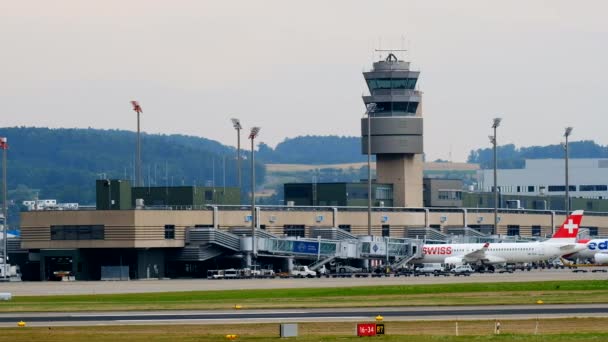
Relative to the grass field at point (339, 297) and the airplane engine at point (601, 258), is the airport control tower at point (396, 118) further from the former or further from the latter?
the grass field at point (339, 297)

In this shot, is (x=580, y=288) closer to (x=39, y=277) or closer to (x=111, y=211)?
(x=111, y=211)

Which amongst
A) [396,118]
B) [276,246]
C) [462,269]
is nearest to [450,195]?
[396,118]

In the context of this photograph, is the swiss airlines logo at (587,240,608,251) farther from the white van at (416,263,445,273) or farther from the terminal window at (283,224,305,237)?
the terminal window at (283,224,305,237)

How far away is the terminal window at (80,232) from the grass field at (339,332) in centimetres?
7840

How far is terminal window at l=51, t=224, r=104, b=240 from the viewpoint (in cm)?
15038

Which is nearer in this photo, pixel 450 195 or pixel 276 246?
pixel 276 246

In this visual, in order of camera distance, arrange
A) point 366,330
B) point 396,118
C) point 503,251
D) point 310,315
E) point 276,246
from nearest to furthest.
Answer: point 366,330, point 310,315, point 276,246, point 503,251, point 396,118

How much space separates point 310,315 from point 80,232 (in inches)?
2971

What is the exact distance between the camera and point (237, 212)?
163250 mm

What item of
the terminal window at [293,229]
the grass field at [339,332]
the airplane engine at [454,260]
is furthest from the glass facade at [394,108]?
the grass field at [339,332]

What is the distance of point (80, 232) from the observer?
495ft

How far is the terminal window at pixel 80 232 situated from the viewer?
150 m

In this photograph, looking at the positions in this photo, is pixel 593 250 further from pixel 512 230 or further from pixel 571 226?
pixel 512 230

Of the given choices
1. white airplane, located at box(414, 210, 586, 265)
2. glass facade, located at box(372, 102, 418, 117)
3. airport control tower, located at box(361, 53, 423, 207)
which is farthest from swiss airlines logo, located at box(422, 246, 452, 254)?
glass facade, located at box(372, 102, 418, 117)
